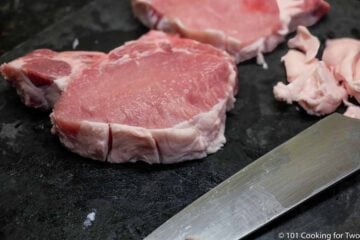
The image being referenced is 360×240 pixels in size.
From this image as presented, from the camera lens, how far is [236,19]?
6.88ft

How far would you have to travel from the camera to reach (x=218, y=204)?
153cm

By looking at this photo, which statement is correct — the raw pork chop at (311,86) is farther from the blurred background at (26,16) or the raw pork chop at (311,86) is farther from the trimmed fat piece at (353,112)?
the blurred background at (26,16)

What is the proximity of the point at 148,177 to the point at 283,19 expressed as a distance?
92cm

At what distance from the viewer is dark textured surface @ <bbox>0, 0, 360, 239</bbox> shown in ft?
5.15

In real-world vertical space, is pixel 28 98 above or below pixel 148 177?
above

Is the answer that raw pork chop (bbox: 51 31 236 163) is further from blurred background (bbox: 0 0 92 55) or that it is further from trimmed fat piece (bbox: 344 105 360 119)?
blurred background (bbox: 0 0 92 55)

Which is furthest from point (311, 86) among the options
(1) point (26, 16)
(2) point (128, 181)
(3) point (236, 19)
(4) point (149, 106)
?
(1) point (26, 16)

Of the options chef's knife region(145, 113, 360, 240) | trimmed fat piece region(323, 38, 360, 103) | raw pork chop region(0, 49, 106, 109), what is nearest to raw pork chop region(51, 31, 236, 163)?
raw pork chop region(0, 49, 106, 109)

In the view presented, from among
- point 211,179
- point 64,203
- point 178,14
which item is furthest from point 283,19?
point 64,203

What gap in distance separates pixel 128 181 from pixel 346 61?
966mm

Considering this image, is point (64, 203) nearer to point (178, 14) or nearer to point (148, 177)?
point (148, 177)

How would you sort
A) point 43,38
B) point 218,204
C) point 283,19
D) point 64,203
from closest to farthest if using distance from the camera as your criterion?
point 218,204
point 64,203
point 283,19
point 43,38

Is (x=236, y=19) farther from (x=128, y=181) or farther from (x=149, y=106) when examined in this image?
(x=128, y=181)

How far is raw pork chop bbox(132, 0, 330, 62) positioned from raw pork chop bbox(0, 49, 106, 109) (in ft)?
1.24
